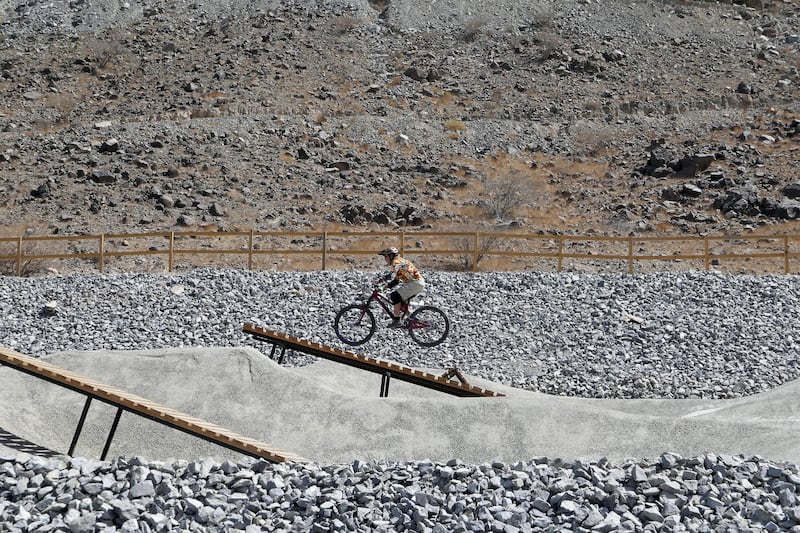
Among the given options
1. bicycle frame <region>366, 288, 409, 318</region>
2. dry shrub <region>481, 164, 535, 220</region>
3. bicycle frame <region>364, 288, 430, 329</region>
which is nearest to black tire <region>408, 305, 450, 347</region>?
bicycle frame <region>364, 288, 430, 329</region>

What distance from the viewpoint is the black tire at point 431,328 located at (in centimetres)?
1688

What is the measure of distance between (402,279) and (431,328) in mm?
1805

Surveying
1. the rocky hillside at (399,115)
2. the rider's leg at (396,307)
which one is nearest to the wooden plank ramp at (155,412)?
the rider's leg at (396,307)

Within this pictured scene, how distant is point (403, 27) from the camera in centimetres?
4888

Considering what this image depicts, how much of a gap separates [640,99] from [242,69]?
17.8 m

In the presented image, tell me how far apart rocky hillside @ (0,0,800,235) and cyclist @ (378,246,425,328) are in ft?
52.2

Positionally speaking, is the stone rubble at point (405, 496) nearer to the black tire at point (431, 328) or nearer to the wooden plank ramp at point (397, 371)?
the wooden plank ramp at point (397, 371)

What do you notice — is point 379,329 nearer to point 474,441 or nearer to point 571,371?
point 571,371

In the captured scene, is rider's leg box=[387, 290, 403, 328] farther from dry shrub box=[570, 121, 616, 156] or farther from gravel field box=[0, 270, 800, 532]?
dry shrub box=[570, 121, 616, 156]

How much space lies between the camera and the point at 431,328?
56.0 feet

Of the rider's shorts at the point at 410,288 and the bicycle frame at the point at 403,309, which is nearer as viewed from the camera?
the rider's shorts at the point at 410,288

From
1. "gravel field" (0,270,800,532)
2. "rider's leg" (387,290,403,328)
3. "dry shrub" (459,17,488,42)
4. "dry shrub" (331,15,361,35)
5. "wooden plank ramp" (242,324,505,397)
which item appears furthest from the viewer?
"dry shrub" (331,15,361,35)

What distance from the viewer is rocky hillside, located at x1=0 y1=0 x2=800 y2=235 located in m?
32.5

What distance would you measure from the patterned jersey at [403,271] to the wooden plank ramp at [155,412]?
5637 mm
